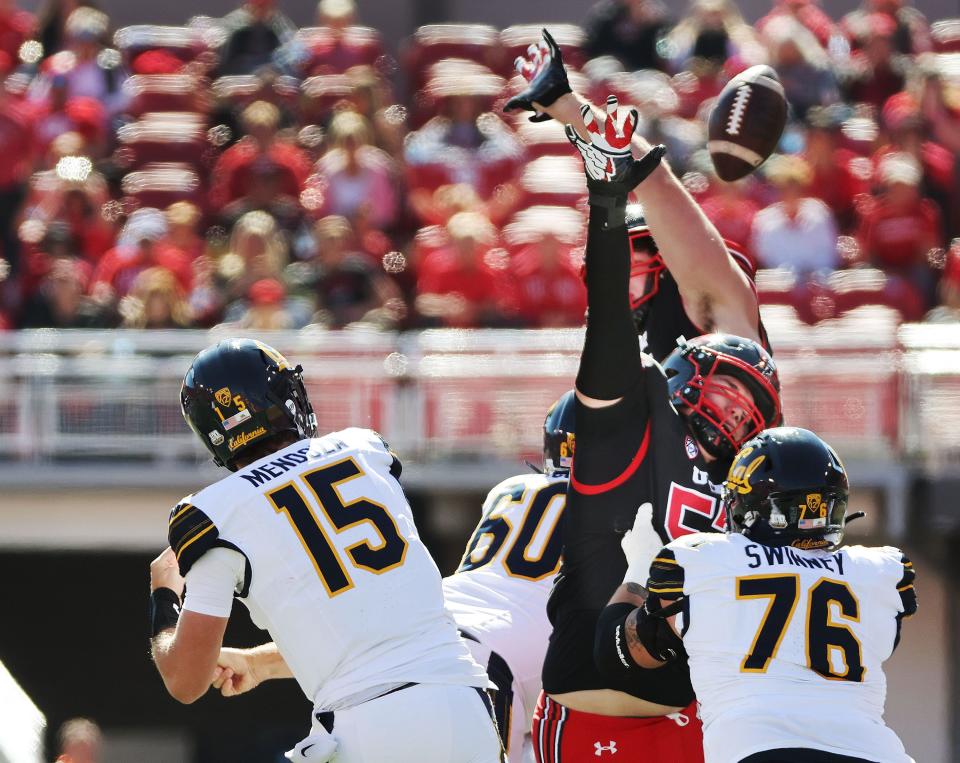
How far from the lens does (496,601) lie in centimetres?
468

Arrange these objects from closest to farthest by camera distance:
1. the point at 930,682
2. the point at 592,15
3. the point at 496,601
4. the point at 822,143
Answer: the point at 496,601 < the point at 930,682 < the point at 822,143 < the point at 592,15

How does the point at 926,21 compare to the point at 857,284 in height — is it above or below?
above

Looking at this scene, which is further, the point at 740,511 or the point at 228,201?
the point at 228,201

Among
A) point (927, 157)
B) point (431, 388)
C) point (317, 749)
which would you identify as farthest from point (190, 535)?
point (927, 157)

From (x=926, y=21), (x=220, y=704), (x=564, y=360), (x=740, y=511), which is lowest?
(x=220, y=704)

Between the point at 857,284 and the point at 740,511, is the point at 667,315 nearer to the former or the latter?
the point at 740,511

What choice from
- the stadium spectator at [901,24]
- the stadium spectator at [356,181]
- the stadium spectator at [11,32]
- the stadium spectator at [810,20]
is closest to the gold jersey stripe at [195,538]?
the stadium spectator at [356,181]

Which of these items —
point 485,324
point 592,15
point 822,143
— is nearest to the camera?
point 485,324

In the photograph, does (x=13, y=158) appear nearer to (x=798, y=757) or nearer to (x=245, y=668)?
(x=245, y=668)

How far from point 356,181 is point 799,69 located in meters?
3.06

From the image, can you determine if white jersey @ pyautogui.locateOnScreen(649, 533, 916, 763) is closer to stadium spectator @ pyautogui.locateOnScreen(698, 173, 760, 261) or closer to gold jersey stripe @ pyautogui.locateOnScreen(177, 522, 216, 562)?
gold jersey stripe @ pyautogui.locateOnScreen(177, 522, 216, 562)

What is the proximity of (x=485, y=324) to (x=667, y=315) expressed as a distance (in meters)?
4.58

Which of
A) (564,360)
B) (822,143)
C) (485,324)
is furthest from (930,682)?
(822,143)

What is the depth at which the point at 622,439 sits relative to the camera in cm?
363
